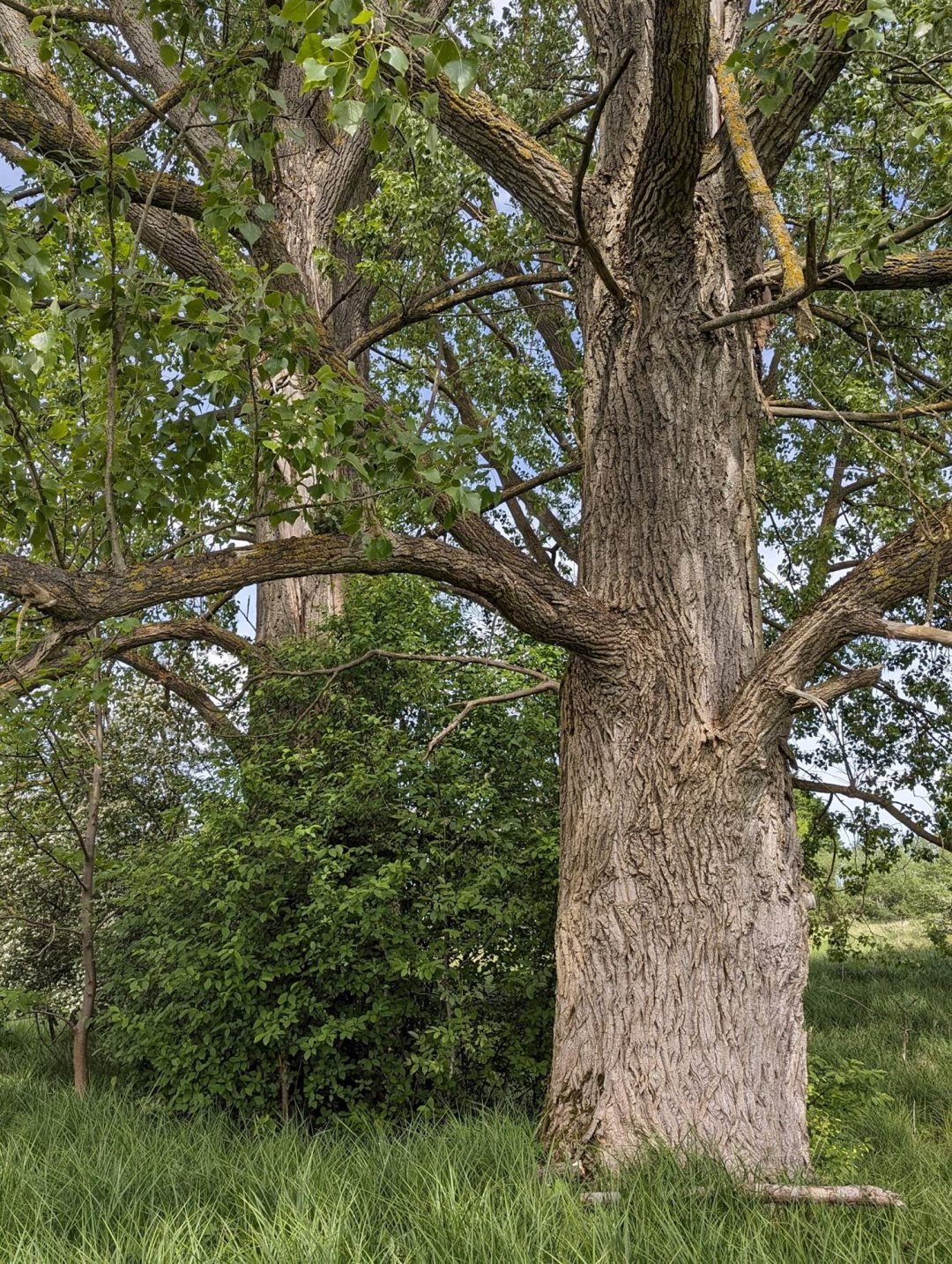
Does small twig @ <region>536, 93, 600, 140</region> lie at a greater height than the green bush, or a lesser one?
greater

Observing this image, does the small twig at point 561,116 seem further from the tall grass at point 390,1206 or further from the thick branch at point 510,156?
the tall grass at point 390,1206

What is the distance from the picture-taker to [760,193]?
3.58 m

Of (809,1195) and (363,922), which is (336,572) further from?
(809,1195)

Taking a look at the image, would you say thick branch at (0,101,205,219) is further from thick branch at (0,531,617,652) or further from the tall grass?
the tall grass

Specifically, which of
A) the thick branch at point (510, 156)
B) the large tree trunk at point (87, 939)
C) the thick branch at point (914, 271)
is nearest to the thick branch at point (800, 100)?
the thick branch at point (914, 271)

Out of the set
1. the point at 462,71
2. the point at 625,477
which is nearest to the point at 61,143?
the point at 625,477

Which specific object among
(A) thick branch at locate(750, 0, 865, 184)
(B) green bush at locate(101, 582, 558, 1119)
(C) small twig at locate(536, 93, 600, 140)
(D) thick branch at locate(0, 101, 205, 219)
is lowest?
(B) green bush at locate(101, 582, 558, 1119)

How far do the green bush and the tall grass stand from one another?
1.69 ft

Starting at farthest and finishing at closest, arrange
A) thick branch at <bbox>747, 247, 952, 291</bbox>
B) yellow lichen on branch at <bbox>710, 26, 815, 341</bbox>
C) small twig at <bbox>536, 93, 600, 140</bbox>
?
small twig at <bbox>536, 93, 600, 140</bbox> → thick branch at <bbox>747, 247, 952, 291</bbox> → yellow lichen on branch at <bbox>710, 26, 815, 341</bbox>

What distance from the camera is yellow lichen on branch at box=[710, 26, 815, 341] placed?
3289 millimetres

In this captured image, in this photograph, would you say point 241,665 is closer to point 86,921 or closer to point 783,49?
point 86,921

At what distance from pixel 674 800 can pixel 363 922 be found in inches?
78.2

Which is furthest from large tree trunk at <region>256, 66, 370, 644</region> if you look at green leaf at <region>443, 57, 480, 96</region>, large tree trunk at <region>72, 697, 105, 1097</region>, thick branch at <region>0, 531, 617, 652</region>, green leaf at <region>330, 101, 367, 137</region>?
green leaf at <region>443, 57, 480, 96</region>

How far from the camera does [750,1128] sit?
11.8 ft
